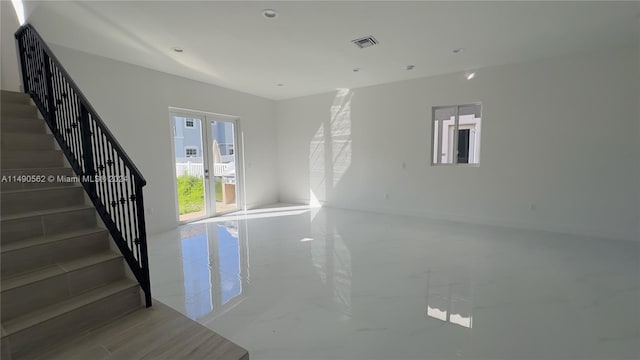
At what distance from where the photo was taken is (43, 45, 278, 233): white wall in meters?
3.91

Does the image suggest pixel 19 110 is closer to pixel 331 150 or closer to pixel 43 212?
pixel 43 212

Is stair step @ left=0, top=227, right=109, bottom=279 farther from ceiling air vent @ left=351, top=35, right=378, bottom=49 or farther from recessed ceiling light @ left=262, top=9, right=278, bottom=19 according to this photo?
ceiling air vent @ left=351, top=35, right=378, bottom=49

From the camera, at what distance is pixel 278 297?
2.59 meters

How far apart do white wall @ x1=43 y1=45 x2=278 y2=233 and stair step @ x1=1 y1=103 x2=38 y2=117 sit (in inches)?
37.0

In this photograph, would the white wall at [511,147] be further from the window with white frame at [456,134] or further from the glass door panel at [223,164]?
the glass door panel at [223,164]

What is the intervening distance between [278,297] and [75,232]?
1805 millimetres

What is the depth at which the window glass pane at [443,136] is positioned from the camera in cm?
540

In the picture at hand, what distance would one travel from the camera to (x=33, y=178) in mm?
2438

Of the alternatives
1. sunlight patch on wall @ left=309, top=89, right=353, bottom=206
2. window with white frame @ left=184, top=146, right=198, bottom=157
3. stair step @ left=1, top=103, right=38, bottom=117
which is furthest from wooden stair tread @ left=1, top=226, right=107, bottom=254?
sunlight patch on wall @ left=309, top=89, right=353, bottom=206

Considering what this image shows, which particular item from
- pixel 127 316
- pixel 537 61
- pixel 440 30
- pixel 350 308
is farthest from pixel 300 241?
pixel 537 61

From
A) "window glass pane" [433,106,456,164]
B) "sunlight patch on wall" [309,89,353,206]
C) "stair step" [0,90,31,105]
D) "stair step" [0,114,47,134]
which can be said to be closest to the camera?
"stair step" [0,114,47,134]

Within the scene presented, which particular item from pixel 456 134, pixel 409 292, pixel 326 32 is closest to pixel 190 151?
pixel 326 32

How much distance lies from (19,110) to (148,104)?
172cm

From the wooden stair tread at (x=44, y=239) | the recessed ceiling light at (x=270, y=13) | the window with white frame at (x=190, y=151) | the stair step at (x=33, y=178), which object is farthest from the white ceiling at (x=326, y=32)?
the wooden stair tread at (x=44, y=239)
